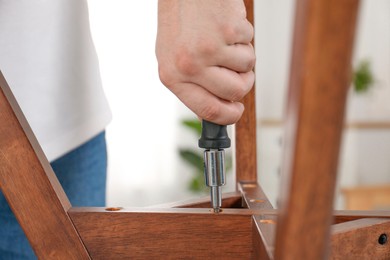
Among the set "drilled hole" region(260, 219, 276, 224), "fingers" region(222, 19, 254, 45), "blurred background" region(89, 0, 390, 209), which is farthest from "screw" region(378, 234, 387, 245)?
"blurred background" region(89, 0, 390, 209)

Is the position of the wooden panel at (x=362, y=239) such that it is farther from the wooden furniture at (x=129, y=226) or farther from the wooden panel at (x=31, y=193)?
the wooden panel at (x=31, y=193)

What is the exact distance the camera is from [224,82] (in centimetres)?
57

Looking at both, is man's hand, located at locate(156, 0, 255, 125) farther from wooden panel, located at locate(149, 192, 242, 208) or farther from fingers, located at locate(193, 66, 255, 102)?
wooden panel, located at locate(149, 192, 242, 208)

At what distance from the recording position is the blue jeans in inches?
33.2

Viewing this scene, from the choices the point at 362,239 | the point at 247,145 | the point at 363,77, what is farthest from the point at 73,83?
the point at 363,77

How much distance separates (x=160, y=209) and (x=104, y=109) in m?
0.34

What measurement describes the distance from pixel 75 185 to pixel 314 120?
67 centimetres

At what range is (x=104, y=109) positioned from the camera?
3.01 feet

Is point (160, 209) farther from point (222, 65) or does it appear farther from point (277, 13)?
point (277, 13)

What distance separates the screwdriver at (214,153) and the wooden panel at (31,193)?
14cm

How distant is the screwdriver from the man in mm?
29

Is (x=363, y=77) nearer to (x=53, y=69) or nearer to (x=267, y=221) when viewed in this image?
(x=53, y=69)

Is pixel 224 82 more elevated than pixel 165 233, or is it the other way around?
pixel 224 82

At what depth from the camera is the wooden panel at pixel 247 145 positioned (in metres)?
0.81
